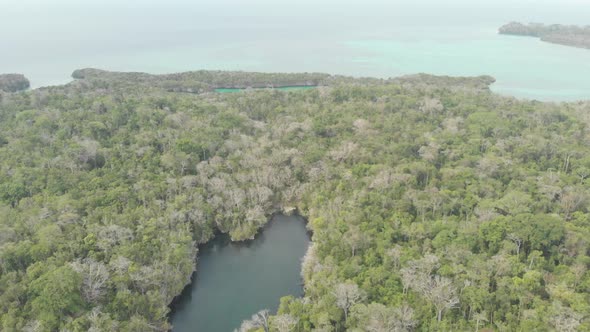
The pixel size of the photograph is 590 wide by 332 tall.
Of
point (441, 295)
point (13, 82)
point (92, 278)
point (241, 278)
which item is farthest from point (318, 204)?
point (13, 82)

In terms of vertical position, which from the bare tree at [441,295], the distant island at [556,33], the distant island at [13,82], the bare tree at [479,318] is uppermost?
the distant island at [556,33]

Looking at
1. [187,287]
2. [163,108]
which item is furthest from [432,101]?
[187,287]

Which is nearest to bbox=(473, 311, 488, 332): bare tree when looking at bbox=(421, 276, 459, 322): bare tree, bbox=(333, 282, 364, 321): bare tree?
bbox=(421, 276, 459, 322): bare tree

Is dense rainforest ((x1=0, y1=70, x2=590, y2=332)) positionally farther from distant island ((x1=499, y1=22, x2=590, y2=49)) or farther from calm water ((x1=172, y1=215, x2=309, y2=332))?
distant island ((x1=499, y1=22, x2=590, y2=49))

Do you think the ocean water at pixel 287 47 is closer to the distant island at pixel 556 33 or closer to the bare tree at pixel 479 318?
the distant island at pixel 556 33

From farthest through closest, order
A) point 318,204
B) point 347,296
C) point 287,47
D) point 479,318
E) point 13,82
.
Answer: point 287,47 → point 13,82 → point 318,204 → point 347,296 → point 479,318

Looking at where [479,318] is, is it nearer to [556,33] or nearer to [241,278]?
[241,278]

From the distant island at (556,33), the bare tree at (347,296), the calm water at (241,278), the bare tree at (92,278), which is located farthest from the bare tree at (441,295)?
the distant island at (556,33)
